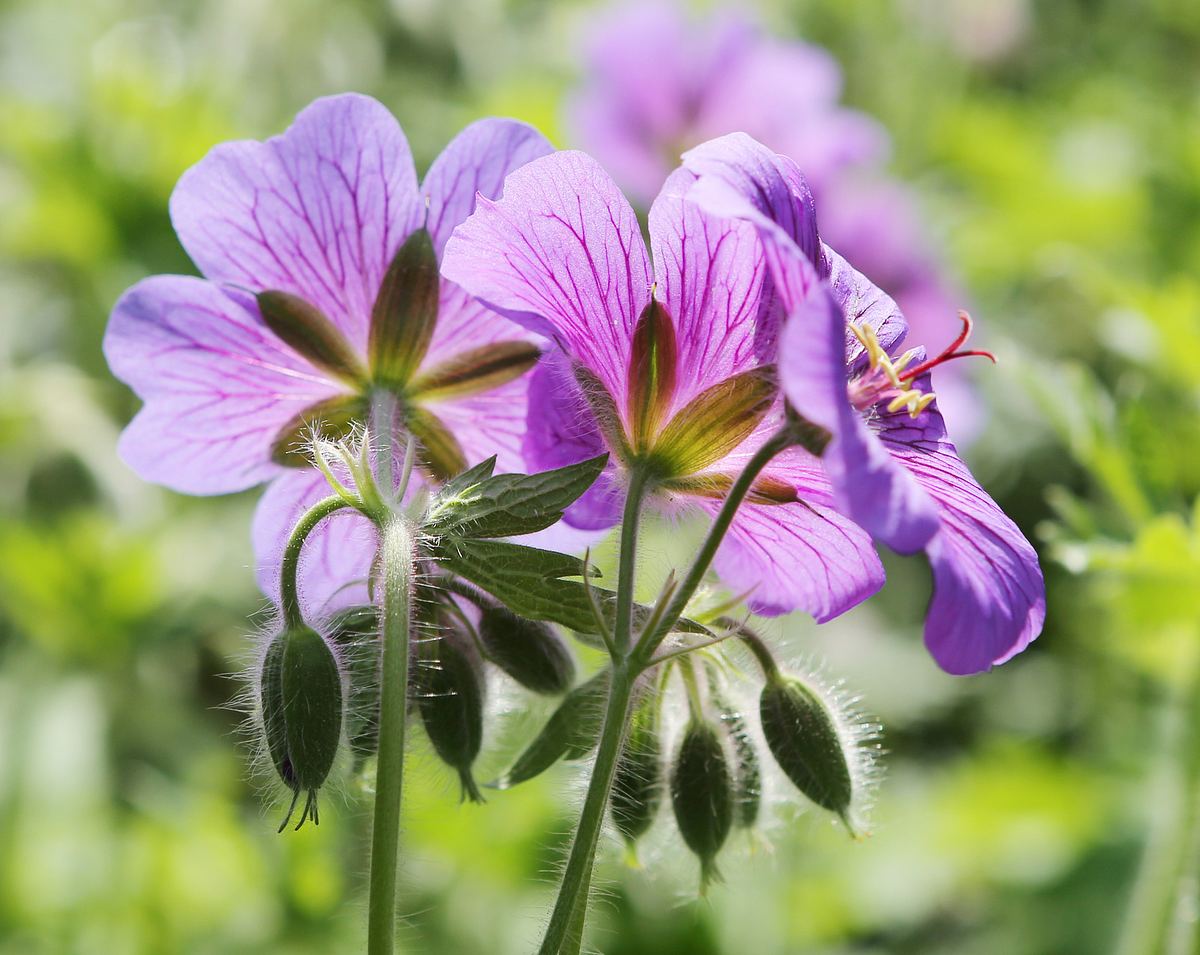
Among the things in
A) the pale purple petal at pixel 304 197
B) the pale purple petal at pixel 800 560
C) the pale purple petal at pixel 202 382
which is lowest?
the pale purple petal at pixel 800 560

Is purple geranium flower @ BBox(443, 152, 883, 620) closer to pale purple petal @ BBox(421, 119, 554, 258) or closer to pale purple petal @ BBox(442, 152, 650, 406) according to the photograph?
pale purple petal @ BBox(442, 152, 650, 406)

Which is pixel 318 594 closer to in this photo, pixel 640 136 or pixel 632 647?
pixel 632 647

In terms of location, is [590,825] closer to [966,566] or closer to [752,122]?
[966,566]

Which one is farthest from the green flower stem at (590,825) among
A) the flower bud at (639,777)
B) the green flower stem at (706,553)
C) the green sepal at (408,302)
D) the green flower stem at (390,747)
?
the green sepal at (408,302)

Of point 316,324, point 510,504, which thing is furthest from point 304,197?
point 510,504

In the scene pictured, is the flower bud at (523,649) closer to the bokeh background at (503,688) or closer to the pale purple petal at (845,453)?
the bokeh background at (503,688)
